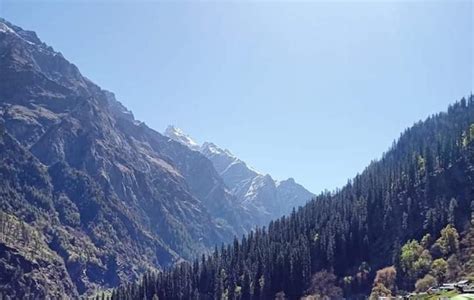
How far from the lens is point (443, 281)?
557 ft

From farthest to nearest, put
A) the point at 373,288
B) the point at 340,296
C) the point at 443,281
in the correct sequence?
the point at 340,296 < the point at 373,288 < the point at 443,281

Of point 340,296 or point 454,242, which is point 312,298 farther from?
point 454,242

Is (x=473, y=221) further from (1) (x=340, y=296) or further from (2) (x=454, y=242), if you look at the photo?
(1) (x=340, y=296)

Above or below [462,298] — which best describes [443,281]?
above

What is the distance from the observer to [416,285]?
570 feet

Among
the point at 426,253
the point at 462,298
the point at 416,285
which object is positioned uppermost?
the point at 426,253

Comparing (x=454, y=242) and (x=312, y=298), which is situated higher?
(x=454, y=242)

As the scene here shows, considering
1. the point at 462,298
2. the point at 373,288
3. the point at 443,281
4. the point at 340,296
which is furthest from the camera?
the point at 340,296

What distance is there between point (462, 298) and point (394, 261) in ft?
359

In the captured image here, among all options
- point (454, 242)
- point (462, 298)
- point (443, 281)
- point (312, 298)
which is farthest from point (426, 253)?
point (462, 298)

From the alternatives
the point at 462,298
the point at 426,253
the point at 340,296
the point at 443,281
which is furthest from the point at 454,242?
the point at 462,298

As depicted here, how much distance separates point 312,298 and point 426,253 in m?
43.4

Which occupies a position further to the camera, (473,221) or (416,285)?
(473,221)

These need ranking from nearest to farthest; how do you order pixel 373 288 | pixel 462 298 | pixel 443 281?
1. pixel 462 298
2. pixel 443 281
3. pixel 373 288
